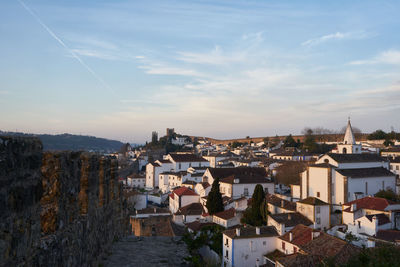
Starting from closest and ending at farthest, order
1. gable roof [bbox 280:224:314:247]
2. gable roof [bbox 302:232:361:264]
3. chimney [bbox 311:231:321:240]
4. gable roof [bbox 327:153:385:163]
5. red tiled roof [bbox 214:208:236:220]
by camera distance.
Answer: gable roof [bbox 302:232:361:264]
chimney [bbox 311:231:321:240]
gable roof [bbox 280:224:314:247]
red tiled roof [bbox 214:208:236:220]
gable roof [bbox 327:153:385:163]

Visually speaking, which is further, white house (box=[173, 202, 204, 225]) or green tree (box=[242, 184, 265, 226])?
white house (box=[173, 202, 204, 225])

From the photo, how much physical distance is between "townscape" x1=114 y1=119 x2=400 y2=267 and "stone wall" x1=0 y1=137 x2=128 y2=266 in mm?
3476

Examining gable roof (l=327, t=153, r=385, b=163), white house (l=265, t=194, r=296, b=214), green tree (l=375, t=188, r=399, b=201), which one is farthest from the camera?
gable roof (l=327, t=153, r=385, b=163)

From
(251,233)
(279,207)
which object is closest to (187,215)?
(279,207)

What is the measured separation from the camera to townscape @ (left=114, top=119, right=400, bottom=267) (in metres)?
19.1

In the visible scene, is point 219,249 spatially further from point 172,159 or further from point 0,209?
point 172,159

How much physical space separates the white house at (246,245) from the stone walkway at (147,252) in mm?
11910

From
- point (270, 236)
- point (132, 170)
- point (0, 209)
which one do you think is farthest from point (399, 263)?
point (132, 170)

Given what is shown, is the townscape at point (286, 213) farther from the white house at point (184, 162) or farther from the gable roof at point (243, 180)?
the white house at point (184, 162)

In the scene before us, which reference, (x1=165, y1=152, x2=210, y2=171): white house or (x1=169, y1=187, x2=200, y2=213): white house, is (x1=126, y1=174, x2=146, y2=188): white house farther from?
(x1=169, y1=187, x2=200, y2=213): white house

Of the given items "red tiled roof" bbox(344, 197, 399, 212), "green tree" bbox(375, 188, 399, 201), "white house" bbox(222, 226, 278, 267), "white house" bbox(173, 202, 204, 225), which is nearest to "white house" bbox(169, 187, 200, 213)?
"white house" bbox(173, 202, 204, 225)

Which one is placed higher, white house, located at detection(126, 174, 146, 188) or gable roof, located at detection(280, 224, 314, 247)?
gable roof, located at detection(280, 224, 314, 247)

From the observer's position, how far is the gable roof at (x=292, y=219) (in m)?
23.7

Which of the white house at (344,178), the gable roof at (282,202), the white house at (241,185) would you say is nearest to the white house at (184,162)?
the white house at (241,185)
